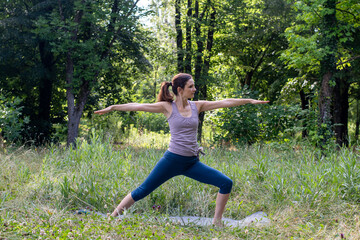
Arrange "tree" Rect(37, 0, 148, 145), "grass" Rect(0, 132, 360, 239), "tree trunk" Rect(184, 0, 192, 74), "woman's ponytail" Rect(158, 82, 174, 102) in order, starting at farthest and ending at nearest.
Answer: "tree trunk" Rect(184, 0, 192, 74), "tree" Rect(37, 0, 148, 145), "woman's ponytail" Rect(158, 82, 174, 102), "grass" Rect(0, 132, 360, 239)

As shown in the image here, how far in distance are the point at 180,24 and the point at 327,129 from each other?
7.36 metres

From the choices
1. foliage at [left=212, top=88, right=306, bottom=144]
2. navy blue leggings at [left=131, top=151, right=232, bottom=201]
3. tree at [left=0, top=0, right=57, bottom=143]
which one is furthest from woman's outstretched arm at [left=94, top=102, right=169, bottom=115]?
tree at [left=0, top=0, right=57, bottom=143]

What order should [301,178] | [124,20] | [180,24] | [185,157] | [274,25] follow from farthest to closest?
[274,25] → [180,24] → [124,20] → [301,178] → [185,157]

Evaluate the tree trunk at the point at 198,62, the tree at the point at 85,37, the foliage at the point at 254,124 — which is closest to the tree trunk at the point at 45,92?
the tree at the point at 85,37

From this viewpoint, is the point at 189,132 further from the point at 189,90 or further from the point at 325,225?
the point at 325,225

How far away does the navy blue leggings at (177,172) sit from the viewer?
167 inches

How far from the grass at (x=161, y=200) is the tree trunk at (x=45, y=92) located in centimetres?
615

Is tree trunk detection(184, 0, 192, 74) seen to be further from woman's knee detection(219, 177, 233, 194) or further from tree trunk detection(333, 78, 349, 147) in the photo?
woman's knee detection(219, 177, 233, 194)

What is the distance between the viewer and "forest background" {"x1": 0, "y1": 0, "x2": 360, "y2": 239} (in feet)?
15.1

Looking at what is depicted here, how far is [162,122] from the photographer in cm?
2116

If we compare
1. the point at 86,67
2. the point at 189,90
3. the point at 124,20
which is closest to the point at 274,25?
the point at 124,20

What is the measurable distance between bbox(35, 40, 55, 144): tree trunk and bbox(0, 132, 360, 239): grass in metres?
6.15

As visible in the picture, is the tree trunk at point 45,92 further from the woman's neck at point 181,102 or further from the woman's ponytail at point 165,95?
the woman's neck at point 181,102

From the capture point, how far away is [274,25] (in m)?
15.7
